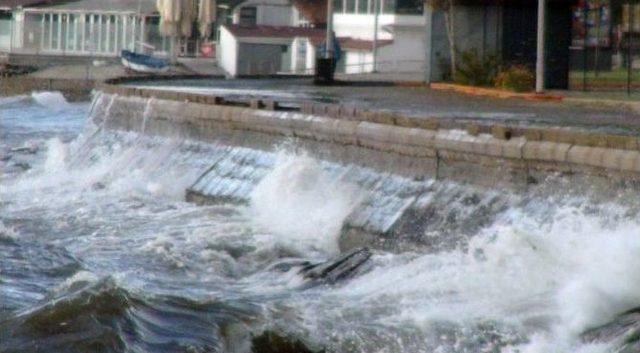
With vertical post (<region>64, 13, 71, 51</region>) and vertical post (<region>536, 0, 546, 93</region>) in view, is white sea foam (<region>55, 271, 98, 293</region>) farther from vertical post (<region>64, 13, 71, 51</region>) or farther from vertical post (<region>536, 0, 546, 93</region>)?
vertical post (<region>64, 13, 71, 51</region>)

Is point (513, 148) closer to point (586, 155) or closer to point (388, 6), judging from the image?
point (586, 155)

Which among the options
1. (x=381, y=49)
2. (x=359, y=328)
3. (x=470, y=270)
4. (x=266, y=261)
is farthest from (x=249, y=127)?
(x=381, y=49)

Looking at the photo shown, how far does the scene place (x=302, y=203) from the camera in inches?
762

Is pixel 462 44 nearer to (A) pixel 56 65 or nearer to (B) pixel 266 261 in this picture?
(B) pixel 266 261

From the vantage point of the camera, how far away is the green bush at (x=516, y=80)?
33719 millimetres

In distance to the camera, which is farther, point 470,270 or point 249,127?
point 249,127

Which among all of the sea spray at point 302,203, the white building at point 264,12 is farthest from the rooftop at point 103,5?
the sea spray at point 302,203

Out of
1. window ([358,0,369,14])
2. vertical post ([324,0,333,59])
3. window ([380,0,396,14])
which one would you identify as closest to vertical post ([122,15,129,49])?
window ([358,0,369,14])

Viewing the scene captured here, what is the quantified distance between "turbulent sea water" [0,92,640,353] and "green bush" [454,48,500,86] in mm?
15110

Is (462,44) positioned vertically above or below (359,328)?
above

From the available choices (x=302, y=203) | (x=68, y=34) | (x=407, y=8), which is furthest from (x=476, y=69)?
(x=68, y=34)

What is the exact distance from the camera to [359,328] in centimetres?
1232

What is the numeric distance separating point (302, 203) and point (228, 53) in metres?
44.8

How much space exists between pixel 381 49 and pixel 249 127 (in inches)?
1444
